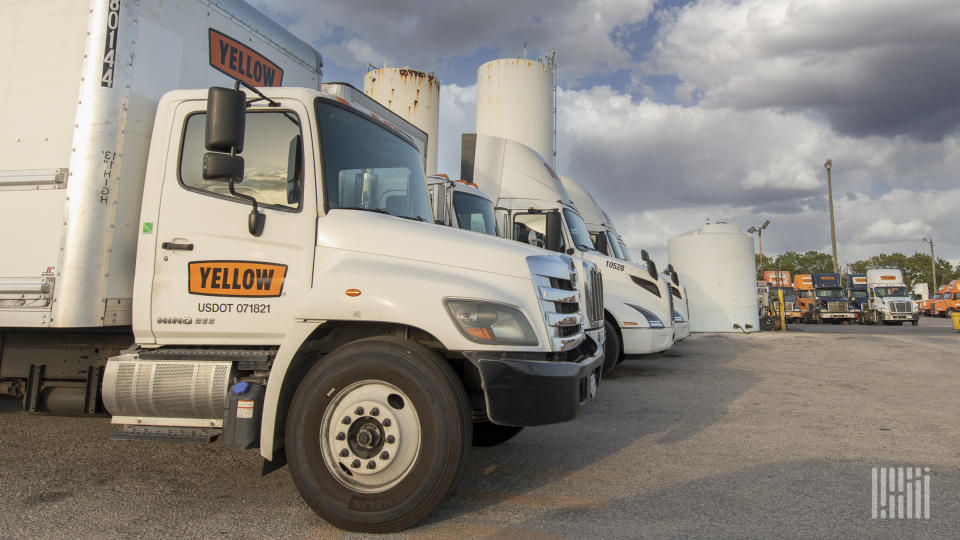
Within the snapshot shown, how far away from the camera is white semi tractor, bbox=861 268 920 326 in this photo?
3475 cm

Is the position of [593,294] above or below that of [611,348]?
above

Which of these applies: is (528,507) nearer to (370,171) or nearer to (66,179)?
(370,171)

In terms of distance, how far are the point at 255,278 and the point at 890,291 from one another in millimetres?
41945

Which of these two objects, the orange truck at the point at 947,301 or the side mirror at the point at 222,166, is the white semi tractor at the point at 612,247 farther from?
the orange truck at the point at 947,301

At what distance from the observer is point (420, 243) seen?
3480 millimetres

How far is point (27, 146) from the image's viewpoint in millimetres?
3982

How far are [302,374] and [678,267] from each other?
68.5 feet

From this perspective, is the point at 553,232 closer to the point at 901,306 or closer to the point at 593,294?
the point at 593,294

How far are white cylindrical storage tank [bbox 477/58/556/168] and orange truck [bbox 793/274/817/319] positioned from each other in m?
29.1

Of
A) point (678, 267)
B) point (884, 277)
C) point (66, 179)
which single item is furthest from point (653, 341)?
point (884, 277)

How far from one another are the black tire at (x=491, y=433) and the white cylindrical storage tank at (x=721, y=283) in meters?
18.4

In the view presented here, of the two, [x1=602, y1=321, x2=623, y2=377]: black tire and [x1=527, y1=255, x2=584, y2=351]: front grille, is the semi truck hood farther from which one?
[x1=602, y1=321, x2=623, y2=377]: black tire

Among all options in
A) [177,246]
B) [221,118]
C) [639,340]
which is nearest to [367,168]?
[221,118]

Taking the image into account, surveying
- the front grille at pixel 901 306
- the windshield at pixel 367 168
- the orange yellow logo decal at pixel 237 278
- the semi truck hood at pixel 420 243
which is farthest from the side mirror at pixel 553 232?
the front grille at pixel 901 306
